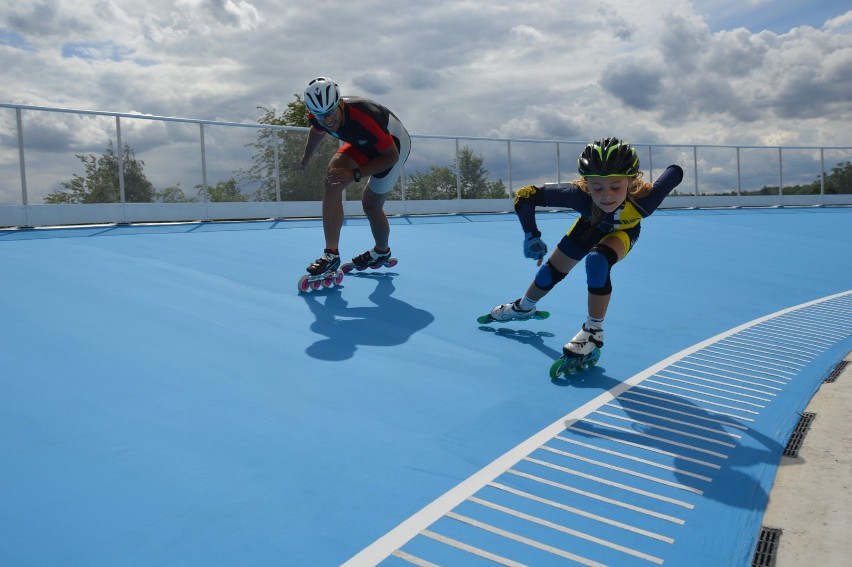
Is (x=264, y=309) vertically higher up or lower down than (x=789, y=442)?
higher up

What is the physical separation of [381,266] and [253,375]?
13.3 feet

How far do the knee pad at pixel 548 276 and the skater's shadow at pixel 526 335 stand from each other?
17.0 inches

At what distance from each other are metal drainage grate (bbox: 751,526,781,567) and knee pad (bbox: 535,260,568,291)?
9.41 feet

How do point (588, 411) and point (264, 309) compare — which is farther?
point (264, 309)

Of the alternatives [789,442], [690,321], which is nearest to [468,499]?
[789,442]

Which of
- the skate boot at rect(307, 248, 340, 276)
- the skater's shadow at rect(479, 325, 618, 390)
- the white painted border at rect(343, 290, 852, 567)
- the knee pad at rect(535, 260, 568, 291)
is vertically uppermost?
the skate boot at rect(307, 248, 340, 276)

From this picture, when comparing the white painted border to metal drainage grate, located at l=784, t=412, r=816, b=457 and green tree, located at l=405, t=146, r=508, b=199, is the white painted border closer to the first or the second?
metal drainage grate, located at l=784, t=412, r=816, b=457

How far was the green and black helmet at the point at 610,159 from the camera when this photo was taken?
14.6 ft

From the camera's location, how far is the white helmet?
21.4ft

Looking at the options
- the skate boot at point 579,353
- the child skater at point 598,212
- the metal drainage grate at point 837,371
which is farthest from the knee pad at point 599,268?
the metal drainage grate at point 837,371

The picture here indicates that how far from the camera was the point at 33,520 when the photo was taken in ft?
8.40

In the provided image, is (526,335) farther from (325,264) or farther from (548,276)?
(325,264)

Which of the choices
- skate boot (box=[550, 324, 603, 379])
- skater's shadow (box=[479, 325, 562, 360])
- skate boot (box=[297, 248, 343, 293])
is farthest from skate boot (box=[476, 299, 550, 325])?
skate boot (box=[297, 248, 343, 293])

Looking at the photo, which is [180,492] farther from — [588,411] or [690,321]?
[690,321]
